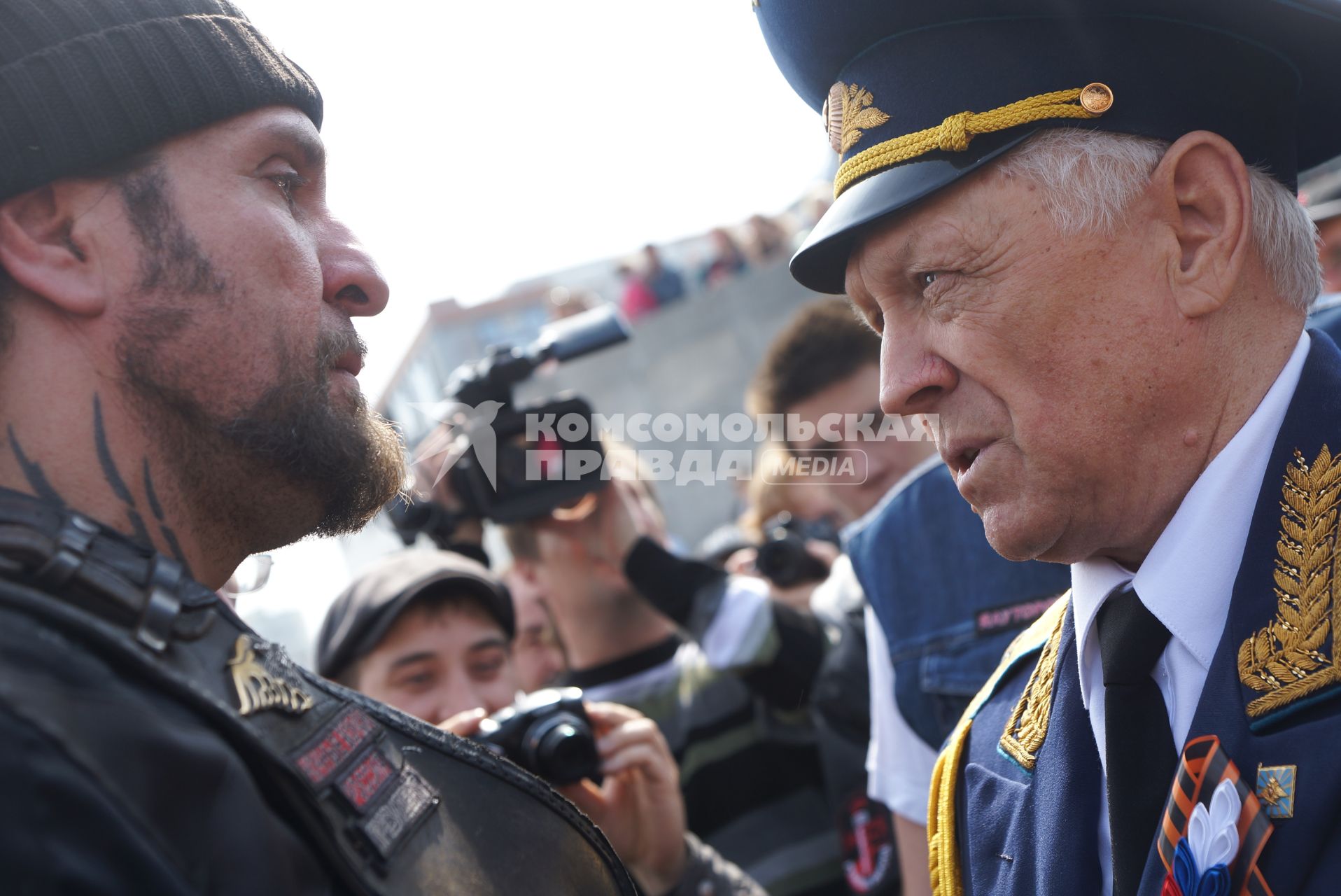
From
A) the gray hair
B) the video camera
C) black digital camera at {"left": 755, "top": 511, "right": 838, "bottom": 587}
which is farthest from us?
black digital camera at {"left": 755, "top": 511, "right": 838, "bottom": 587}

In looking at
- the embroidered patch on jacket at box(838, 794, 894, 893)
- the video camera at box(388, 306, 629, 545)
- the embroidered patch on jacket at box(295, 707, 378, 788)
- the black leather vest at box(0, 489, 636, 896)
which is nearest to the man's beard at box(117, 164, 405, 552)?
the black leather vest at box(0, 489, 636, 896)

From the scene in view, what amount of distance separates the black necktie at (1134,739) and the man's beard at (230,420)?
1.09m

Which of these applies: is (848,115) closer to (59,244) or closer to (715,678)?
(59,244)

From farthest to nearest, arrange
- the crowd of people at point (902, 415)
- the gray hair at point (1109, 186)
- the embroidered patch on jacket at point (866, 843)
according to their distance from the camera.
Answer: the embroidered patch on jacket at point (866, 843) < the gray hair at point (1109, 186) < the crowd of people at point (902, 415)

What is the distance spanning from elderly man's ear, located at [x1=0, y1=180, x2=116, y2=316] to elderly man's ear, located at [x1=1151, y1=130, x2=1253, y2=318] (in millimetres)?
1401

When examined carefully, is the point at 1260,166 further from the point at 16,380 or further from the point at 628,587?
the point at 628,587

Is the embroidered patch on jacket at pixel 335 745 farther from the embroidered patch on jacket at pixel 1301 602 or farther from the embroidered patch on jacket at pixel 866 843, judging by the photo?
the embroidered patch on jacket at pixel 866 843

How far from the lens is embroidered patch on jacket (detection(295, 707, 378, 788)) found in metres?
1.21

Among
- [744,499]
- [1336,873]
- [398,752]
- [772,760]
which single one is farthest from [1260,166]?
[744,499]

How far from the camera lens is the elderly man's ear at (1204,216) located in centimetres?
143

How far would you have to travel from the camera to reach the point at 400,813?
4.29ft

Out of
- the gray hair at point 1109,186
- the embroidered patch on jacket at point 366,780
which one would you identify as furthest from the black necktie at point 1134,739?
Result: the embroidered patch on jacket at point 366,780

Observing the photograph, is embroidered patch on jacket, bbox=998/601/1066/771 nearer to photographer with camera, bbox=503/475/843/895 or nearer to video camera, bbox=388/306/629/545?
photographer with camera, bbox=503/475/843/895

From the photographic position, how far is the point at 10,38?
136 cm
